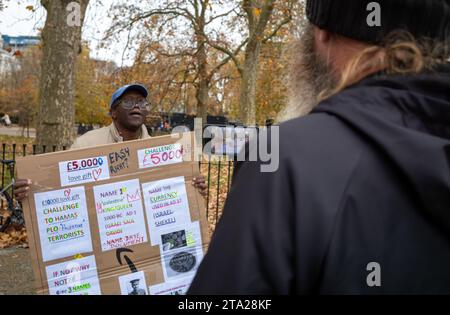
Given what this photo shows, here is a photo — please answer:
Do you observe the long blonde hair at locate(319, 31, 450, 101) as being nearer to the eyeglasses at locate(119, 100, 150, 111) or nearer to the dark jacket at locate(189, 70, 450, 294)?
the dark jacket at locate(189, 70, 450, 294)

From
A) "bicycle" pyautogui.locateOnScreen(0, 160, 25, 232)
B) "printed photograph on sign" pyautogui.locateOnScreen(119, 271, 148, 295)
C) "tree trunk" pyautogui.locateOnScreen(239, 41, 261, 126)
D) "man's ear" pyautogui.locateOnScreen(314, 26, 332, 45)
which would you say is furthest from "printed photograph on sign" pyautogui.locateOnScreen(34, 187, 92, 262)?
"tree trunk" pyautogui.locateOnScreen(239, 41, 261, 126)

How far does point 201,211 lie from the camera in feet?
9.03

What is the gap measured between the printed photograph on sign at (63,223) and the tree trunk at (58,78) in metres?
4.07

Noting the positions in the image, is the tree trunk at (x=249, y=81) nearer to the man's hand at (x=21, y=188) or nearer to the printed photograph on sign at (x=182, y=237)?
the printed photograph on sign at (x=182, y=237)

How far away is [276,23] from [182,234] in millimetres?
16878

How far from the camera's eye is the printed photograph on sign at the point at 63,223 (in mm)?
2418

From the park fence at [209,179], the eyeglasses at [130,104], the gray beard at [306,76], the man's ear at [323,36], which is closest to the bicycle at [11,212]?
the park fence at [209,179]

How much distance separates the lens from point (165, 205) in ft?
8.66

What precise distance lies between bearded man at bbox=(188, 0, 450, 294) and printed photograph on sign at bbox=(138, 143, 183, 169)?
1.76m

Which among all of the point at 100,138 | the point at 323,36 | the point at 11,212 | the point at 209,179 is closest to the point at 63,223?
the point at 100,138

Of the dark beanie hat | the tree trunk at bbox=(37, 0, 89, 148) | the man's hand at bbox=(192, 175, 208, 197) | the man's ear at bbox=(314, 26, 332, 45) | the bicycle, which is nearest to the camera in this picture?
the dark beanie hat

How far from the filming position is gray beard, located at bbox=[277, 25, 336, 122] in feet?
3.92
